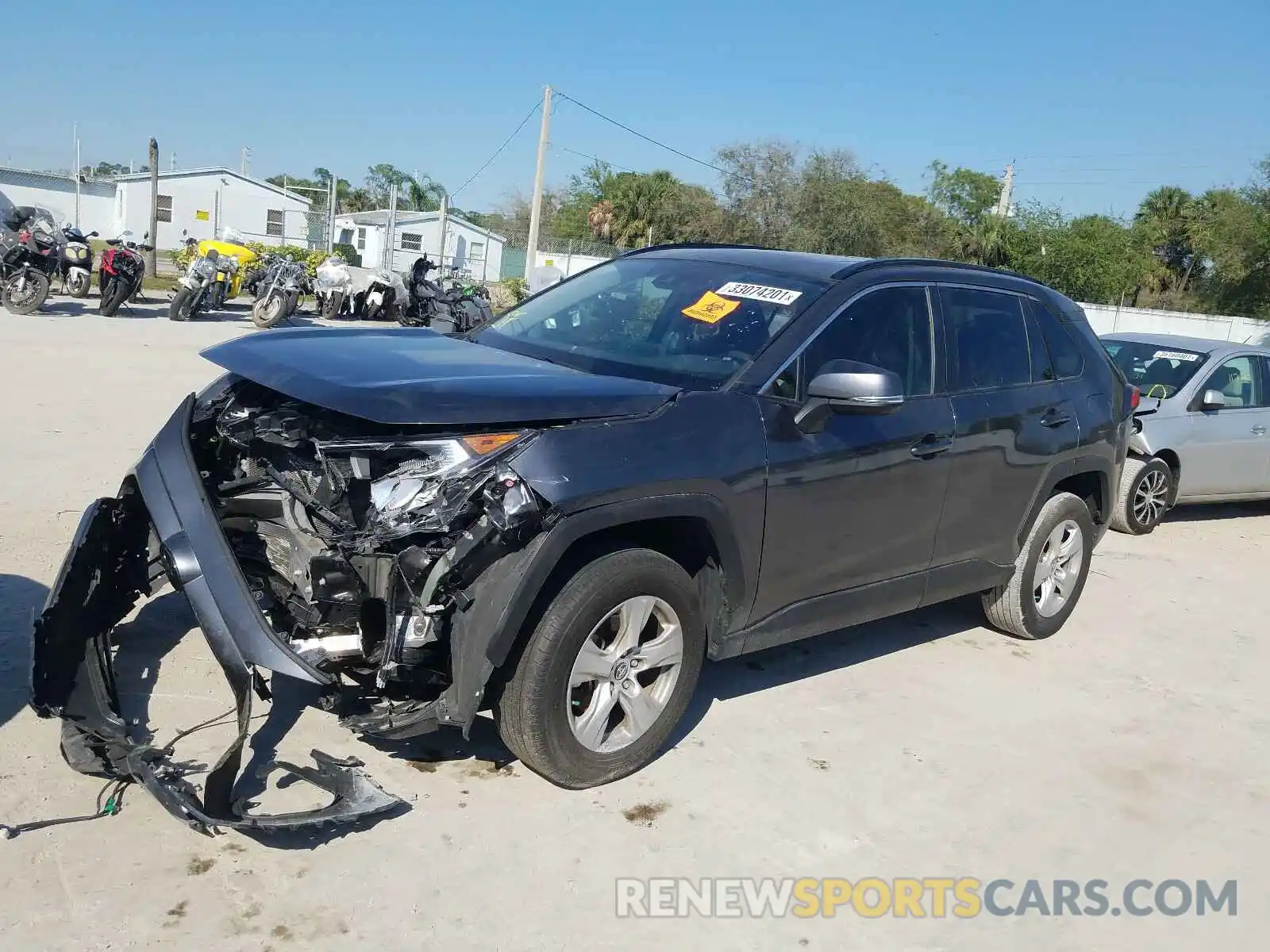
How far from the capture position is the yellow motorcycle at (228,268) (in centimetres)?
1755

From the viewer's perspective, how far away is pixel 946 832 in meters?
3.96

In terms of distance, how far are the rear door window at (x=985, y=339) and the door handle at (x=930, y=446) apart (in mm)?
312

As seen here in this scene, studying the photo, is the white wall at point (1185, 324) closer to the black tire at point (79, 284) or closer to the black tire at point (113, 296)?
the black tire at point (113, 296)

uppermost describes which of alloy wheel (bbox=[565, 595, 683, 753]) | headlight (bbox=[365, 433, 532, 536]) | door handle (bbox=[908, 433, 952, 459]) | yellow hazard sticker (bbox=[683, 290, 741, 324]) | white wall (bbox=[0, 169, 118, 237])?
white wall (bbox=[0, 169, 118, 237])

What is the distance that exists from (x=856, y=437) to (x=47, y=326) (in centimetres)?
1306

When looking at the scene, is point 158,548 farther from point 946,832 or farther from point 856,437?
point 946,832

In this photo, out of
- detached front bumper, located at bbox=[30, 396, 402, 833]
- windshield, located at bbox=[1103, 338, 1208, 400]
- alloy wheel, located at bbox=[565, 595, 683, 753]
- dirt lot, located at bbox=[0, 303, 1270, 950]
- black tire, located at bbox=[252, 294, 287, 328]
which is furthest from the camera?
black tire, located at bbox=[252, 294, 287, 328]

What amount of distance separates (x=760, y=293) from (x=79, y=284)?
52.2 ft

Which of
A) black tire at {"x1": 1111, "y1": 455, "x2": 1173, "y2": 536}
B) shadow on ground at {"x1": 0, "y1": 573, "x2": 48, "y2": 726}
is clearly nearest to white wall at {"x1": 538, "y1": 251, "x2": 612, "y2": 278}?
black tire at {"x1": 1111, "y1": 455, "x2": 1173, "y2": 536}

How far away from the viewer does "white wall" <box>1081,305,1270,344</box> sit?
112 ft

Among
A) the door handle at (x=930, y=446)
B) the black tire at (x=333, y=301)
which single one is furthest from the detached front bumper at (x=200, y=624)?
the black tire at (x=333, y=301)

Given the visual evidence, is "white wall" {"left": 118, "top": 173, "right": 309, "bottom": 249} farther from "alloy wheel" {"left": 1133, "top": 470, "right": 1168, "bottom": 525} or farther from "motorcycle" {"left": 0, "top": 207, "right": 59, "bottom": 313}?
"alloy wheel" {"left": 1133, "top": 470, "right": 1168, "bottom": 525}

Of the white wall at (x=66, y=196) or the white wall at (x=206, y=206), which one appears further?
the white wall at (x=66, y=196)

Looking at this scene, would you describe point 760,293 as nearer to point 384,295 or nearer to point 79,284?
point 79,284
